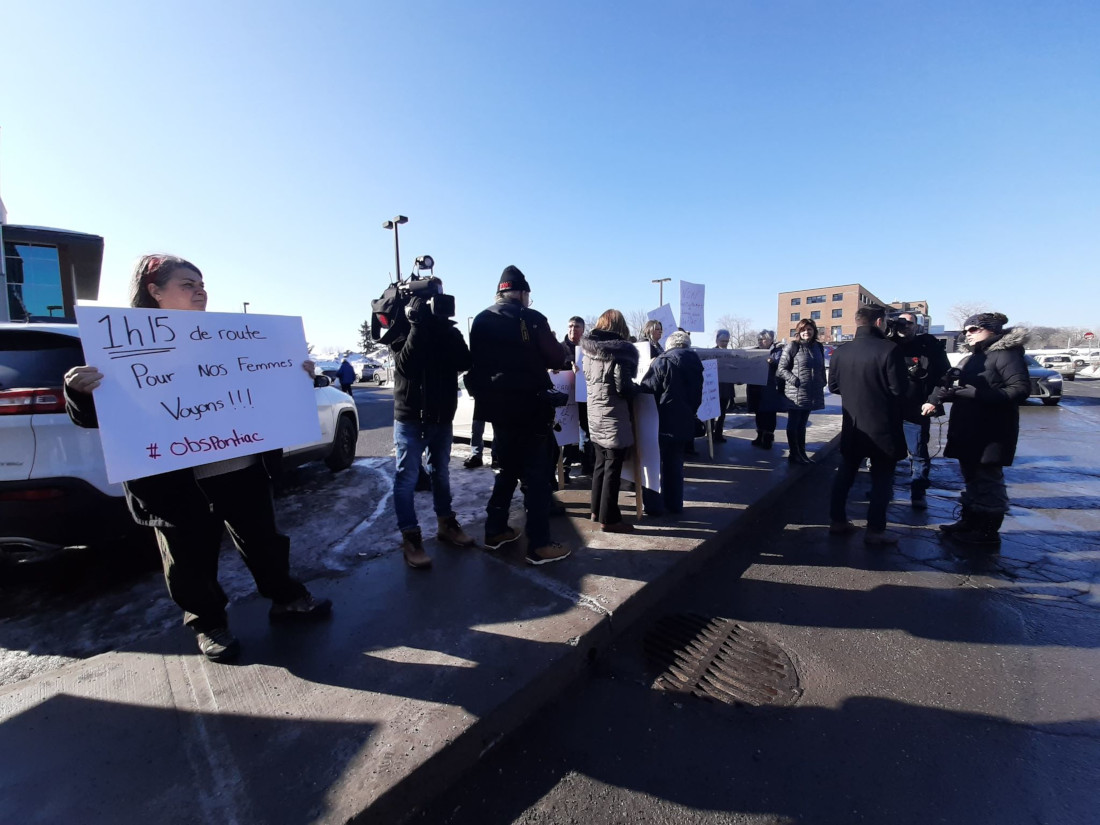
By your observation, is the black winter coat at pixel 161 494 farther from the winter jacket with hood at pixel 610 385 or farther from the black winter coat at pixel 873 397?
the black winter coat at pixel 873 397

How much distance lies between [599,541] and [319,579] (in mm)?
2077

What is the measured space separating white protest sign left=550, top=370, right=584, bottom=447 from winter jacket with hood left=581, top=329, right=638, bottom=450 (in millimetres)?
1338

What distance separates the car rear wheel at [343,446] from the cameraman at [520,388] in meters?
3.94

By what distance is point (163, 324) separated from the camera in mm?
2172

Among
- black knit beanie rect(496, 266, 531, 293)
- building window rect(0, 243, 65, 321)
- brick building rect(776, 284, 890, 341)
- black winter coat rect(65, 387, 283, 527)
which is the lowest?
black winter coat rect(65, 387, 283, 527)

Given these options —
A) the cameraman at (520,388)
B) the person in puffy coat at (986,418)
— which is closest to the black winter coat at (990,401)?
the person in puffy coat at (986,418)

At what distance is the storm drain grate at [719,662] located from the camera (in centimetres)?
238

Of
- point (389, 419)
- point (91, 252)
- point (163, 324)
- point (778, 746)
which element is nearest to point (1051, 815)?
point (778, 746)

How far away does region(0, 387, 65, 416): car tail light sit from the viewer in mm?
2738

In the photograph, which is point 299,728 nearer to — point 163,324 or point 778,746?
point 163,324

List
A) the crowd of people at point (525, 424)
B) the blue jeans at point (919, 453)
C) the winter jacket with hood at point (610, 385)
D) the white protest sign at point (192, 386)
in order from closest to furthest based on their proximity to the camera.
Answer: the white protest sign at point (192, 386), the crowd of people at point (525, 424), the winter jacket with hood at point (610, 385), the blue jeans at point (919, 453)

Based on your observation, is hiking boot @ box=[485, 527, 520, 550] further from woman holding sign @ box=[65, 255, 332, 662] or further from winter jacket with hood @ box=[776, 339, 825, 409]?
winter jacket with hood @ box=[776, 339, 825, 409]

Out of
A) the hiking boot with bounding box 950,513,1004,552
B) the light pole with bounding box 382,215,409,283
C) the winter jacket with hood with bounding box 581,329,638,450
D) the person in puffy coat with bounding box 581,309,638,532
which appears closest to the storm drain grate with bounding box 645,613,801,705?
the person in puffy coat with bounding box 581,309,638,532

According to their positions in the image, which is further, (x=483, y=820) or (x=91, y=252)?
(x=91, y=252)
